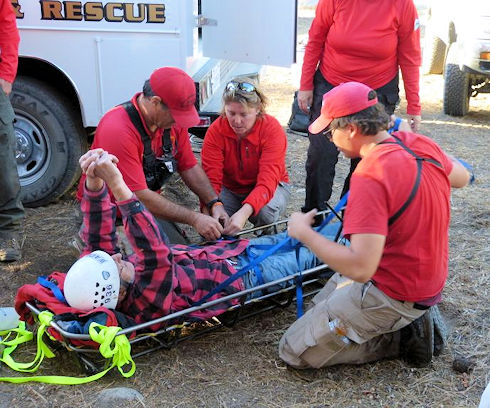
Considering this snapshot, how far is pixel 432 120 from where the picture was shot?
8.68 metres

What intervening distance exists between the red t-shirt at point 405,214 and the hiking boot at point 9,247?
8.77 ft

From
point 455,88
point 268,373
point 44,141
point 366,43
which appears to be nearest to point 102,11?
point 44,141

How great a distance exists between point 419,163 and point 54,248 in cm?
302

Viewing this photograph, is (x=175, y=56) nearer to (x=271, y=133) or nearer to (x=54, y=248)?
(x=271, y=133)

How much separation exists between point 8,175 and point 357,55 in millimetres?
2561

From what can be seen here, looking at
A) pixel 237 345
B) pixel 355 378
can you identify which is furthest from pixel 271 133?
pixel 355 378

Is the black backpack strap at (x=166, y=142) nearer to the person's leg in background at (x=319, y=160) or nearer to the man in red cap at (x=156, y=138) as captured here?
the man in red cap at (x=156, y=138)

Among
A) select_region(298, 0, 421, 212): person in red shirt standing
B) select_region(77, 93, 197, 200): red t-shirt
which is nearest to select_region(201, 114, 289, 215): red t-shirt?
select_region(298, 0, 421, 212): person in red shirt standing

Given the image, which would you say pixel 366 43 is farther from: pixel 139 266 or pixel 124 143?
pixel 139 266

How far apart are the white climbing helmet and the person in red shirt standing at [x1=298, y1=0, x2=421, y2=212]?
201 centimetres

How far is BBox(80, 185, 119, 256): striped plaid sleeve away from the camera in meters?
3.47

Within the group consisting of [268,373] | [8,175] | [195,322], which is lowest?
[268,373]

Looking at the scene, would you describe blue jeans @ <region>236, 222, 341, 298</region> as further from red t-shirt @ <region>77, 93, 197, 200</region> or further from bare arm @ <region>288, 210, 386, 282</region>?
bare arm @ <region>288, 210, 386, 282</region>

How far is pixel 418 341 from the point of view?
332cm
